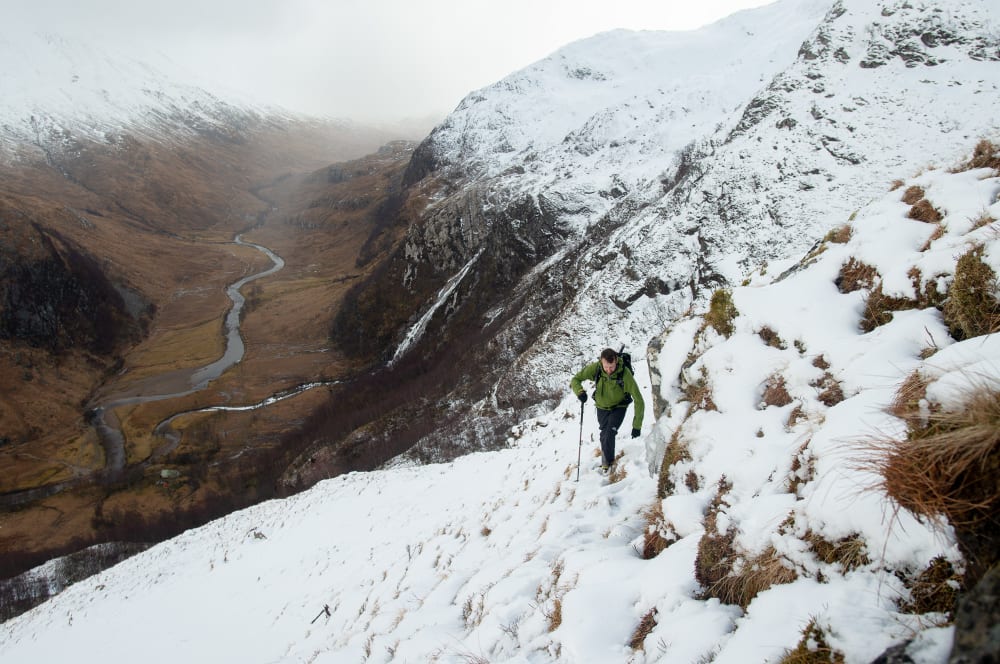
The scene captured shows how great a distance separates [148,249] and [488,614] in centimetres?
21029

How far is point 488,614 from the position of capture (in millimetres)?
6277

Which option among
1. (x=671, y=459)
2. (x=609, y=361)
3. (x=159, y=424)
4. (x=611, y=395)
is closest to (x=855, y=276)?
(x=671, y=459)

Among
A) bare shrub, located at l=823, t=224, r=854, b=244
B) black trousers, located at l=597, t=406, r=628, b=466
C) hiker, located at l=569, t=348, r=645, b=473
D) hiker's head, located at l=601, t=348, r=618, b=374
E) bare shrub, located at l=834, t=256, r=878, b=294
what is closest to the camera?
bare shrub, located at l=834, t=256, r=878, b=294

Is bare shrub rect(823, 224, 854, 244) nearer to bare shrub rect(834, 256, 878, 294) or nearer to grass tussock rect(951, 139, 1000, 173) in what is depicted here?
bare shrub rect(834, 256, 878, 294)

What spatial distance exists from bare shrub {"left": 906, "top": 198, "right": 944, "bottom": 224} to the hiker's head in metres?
4.72

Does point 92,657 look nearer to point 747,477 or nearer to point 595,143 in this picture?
point 747,477

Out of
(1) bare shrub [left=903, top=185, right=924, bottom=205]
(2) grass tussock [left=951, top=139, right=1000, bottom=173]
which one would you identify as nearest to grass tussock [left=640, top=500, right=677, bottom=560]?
(1) bare shrub [left=903, top=185, right=924, bottom=205]

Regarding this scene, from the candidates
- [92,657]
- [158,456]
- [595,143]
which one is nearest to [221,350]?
[158,456]

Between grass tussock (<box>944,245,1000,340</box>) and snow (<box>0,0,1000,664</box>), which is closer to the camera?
snow (<box>0,0,1000,664</box>)

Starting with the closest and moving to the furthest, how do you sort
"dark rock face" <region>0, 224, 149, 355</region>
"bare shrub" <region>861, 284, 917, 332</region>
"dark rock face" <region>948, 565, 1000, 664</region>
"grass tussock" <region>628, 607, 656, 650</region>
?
"dark rock face" <region>948, 565, 1000, 664</region>
"grass tussock" <region>628, 607, 656, 650</region>
"bare shrub" <region>861, 284, 917, 332</region>
"dark rock face" <region>0, 224, 149, 355</region>

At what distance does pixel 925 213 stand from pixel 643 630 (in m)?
6.59

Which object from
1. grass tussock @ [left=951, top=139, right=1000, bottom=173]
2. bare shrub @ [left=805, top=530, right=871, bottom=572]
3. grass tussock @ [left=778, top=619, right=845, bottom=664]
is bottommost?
grass tussock @ [left=778, top=619, right=845, bottom=664]

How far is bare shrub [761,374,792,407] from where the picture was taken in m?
5.58

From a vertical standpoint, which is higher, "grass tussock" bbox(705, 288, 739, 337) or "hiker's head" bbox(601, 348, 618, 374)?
"grass tussock" bbox(705, 288, 739, 337)
